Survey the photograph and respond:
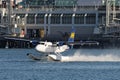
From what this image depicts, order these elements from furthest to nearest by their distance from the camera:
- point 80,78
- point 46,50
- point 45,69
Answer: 1. point 46,50
2. point 45,69
3. point 80,78

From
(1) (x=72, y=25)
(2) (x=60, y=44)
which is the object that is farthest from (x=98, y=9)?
(2) (x=60, y=44)

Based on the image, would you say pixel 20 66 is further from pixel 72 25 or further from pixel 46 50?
pixel 72 25

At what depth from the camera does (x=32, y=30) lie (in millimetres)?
192125

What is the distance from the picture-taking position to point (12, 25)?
191125 millimetres

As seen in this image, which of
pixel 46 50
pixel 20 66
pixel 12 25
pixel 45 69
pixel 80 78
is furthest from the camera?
pixel 12 25

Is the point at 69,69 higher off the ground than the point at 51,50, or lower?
lower

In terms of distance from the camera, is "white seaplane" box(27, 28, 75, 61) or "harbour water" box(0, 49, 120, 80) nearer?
"harbour water" box(0, 49, 120, 80)

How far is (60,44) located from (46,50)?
13.9 feet

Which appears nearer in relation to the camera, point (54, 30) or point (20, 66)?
point (20, 66)

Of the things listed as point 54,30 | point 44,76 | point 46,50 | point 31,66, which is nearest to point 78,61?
point 46,50

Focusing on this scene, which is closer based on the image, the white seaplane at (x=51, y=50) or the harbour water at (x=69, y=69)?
the harbour water at (x=69, y=69)

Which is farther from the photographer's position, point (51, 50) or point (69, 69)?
point (51, 50)

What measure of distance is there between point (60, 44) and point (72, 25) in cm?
9950

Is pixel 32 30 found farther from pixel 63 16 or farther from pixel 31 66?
pixel 31 66
